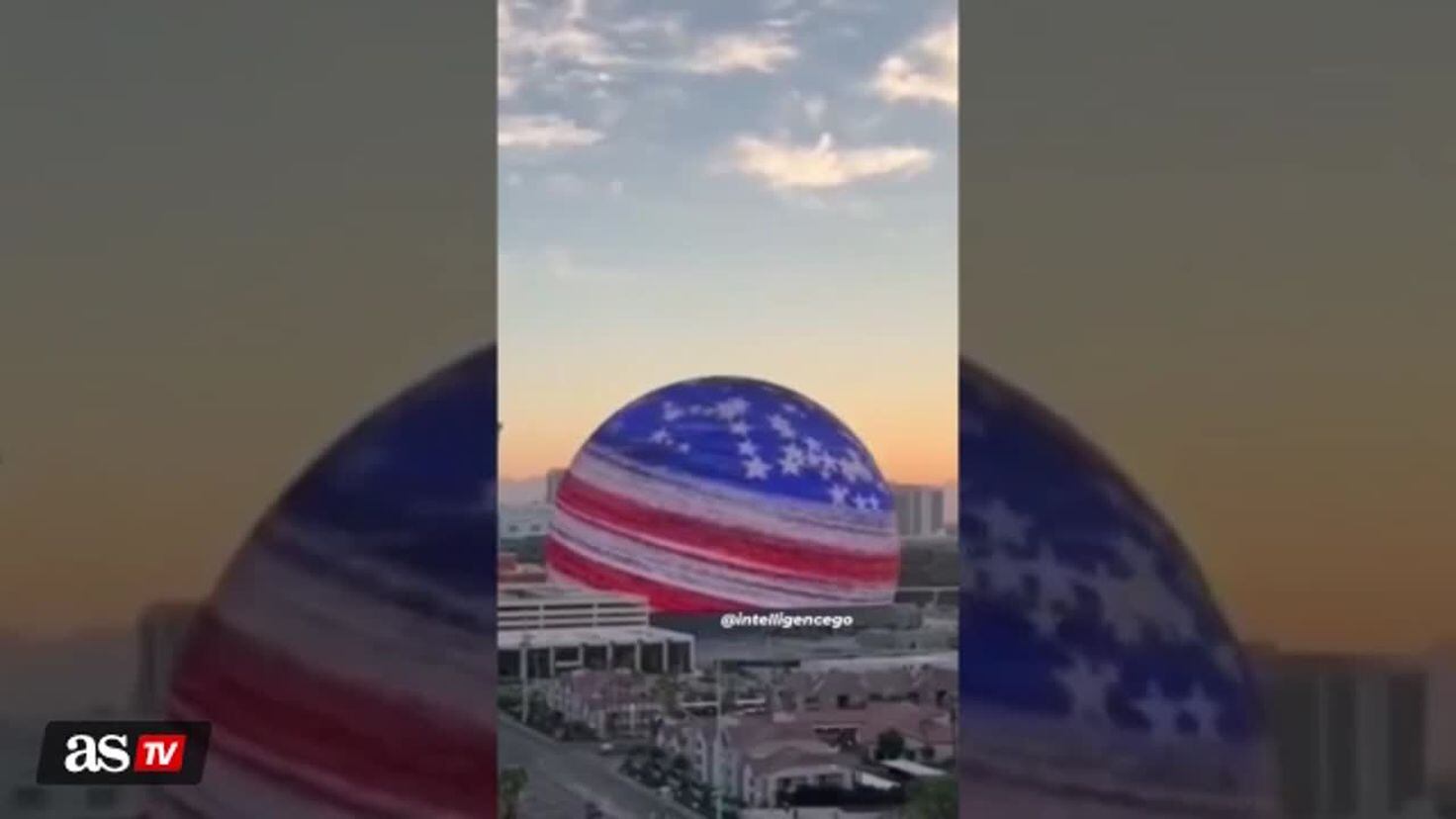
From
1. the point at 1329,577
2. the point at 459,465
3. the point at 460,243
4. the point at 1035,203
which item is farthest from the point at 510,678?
the point at 1329,577

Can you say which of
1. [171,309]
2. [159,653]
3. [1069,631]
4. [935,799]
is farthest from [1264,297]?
[159,653]

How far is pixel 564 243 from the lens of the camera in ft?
10.8

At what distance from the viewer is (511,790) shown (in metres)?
3.26

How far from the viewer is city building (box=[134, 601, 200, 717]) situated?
3.22m

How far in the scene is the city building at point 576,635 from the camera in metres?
3.25

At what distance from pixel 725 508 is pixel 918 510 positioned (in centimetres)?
36

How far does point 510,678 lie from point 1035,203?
4.35 feet

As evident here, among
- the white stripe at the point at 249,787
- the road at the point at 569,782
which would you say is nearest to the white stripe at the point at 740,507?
the road at the point at 569,782

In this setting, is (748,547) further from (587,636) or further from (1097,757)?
(1097,757)

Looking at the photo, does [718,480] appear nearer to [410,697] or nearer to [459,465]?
[459,465]

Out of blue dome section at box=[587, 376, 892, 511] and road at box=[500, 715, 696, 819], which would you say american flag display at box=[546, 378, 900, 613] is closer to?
blue dome section at box=[587, 376, 892, 511]

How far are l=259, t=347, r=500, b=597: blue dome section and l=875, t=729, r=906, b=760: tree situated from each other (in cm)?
80

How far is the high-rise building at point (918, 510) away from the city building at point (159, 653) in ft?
4.34

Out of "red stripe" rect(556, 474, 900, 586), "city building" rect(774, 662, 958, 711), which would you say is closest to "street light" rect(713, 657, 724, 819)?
"city building" rect(774, 662, 958, 711)
